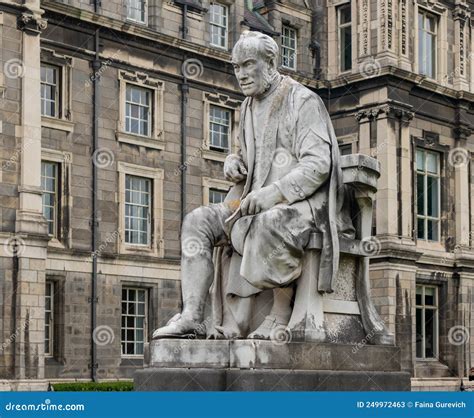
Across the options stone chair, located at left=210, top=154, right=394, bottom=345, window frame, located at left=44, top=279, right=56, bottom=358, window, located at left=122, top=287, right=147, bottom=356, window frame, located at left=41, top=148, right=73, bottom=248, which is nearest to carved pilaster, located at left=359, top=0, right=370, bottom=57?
Result: window, located at left=122, top=287, right=147, bottom=356

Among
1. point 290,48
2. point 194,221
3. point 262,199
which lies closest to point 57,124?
point 290,48

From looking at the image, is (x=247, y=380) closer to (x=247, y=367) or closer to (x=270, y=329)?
(x=247, y=367)

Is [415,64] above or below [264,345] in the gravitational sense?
above

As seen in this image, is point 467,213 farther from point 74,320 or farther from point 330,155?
point 330,155

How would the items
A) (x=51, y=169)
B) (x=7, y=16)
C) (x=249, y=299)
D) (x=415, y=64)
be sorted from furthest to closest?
(x=415, y=64) → (x=51, y=169) → (x=7, y=16) → (x=249, y=299)

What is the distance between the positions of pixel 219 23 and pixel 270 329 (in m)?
Result: 30.6

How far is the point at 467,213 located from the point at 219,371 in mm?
35790

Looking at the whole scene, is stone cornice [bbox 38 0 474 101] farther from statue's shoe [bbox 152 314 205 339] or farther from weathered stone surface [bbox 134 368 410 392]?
weathered stone surface [bbox 134 368 410 392]

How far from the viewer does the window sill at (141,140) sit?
3416 cm

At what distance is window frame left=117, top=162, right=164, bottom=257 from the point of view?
3378 cm

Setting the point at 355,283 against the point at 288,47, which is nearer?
the point at 355,283

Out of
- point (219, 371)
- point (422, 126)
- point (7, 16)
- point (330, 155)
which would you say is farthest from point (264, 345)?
point (422, 126)

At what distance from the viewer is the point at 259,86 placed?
29.9 ft

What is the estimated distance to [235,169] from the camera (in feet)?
30.1
